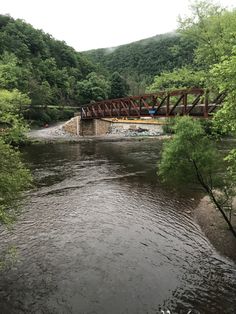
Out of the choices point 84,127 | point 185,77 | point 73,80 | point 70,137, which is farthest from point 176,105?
point 73,80

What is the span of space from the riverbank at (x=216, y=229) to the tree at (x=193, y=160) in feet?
2.66

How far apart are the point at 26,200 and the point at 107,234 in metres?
8.12

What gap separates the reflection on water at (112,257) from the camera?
1057 cm

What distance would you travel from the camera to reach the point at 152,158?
3750cm

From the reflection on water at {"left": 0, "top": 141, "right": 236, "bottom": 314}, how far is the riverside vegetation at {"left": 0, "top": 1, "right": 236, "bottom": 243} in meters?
2.66

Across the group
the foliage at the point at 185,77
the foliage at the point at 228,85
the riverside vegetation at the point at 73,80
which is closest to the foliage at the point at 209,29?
the riverside vegetation at the point at 73,80

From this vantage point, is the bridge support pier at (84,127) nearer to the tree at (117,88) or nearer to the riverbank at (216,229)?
the tree at (117,88)

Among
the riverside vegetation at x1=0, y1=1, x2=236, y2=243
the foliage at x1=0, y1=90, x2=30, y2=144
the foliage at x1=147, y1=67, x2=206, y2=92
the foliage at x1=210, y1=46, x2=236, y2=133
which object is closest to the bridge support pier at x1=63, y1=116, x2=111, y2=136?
the riverside vegetation at x1=0, y1=1, x2=236, y2=243

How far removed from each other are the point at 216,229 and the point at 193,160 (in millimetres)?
4525

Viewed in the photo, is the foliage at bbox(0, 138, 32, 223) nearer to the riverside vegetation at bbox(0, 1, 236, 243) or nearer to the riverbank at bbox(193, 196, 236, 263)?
the riverside vegetation at bbox(0, 1, 236, 243)

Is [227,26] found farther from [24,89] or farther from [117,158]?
[24,89]

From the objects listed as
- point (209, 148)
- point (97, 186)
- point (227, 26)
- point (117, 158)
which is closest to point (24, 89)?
point (117, 158)

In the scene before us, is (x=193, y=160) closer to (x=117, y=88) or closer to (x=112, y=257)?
(x=112, y=257)

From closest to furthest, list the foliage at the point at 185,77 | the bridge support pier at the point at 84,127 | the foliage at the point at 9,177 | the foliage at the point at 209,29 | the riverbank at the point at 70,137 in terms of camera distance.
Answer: the foliage at the point at 9,177
the foliage at the point at 209,29
the foliage at the point at 185,77
the riverbank at the point at 70,137
the bridge support pier at the point at 84,127
